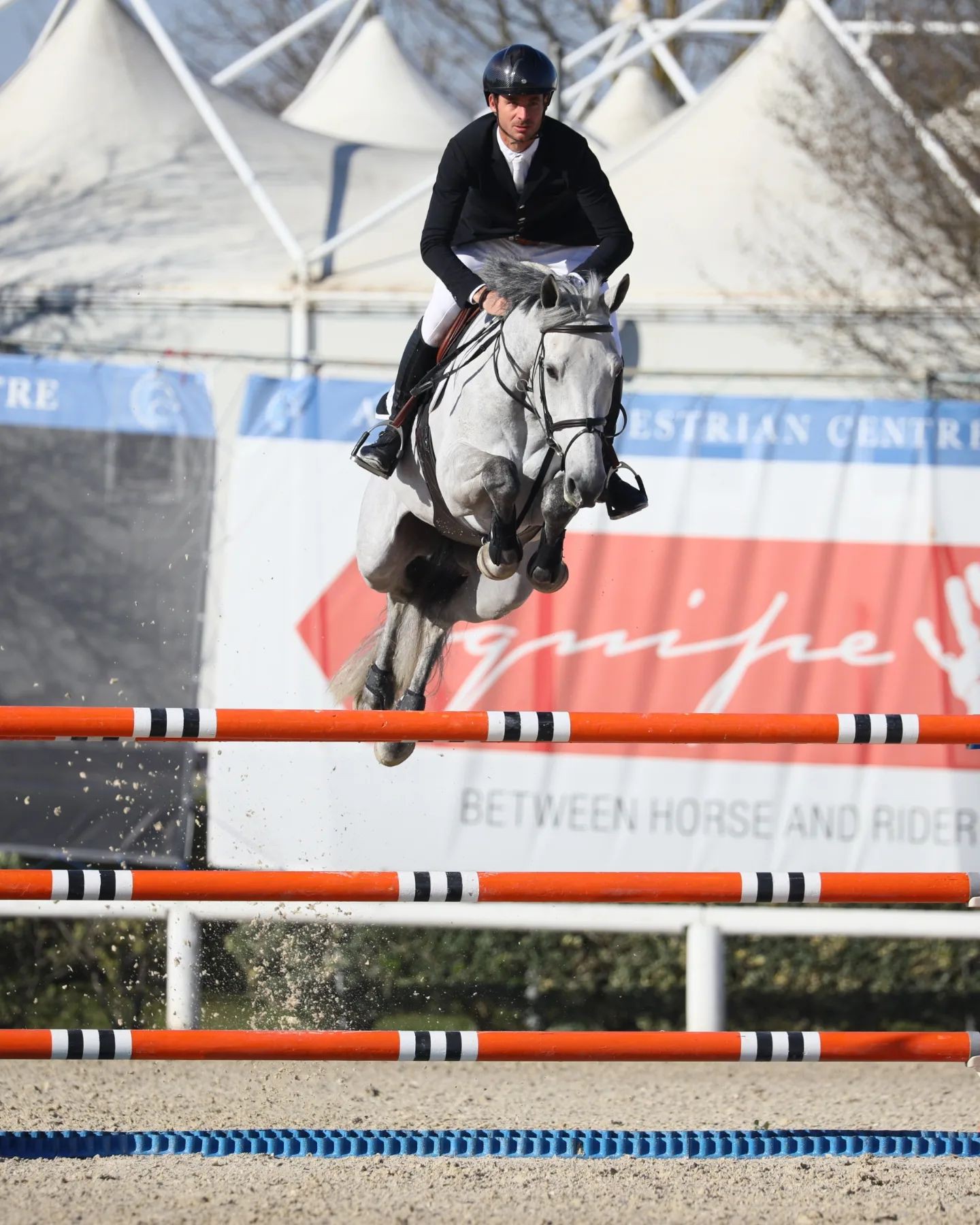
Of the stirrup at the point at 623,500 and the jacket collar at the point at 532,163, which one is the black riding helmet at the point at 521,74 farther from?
the stirrup at the point at 623,500

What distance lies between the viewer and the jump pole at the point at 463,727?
454cm

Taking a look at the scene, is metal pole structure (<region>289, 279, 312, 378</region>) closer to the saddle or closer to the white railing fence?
the white railing fence

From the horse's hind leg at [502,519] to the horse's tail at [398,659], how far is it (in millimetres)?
1282

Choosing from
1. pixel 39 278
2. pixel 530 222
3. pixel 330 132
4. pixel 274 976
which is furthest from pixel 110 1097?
pixel 330 132

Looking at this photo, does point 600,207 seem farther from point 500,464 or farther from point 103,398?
point 103,398

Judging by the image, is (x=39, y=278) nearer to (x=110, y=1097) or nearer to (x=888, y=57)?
(x=110, y=1097)

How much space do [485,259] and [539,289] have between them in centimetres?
35

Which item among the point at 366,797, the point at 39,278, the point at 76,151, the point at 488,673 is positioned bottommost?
the point at 366,797

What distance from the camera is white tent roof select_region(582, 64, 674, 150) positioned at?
63.2ft

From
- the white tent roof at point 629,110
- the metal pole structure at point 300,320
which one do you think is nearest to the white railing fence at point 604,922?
the metal pole structure at point 300,320

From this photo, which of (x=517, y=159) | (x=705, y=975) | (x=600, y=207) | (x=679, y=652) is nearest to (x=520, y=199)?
(x=517, y=159)

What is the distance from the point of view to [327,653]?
789 centimetres

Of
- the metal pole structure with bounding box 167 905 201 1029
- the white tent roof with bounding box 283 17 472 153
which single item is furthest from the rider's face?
the white tent roof with bounding box 283 17 472 153

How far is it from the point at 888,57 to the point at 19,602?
1001 centimetres
